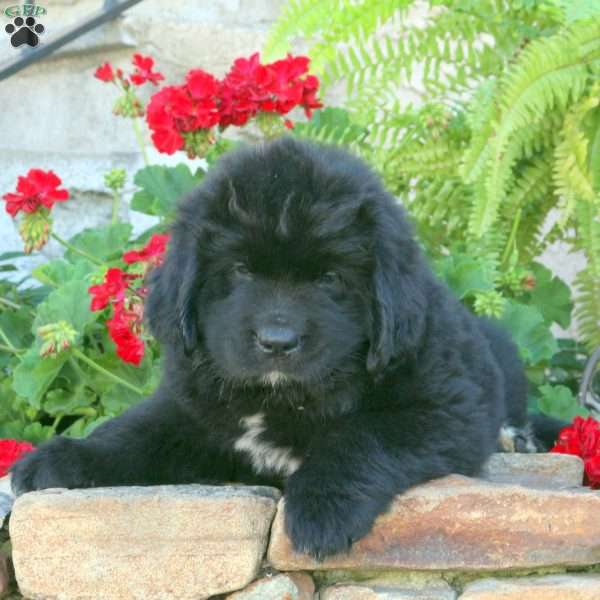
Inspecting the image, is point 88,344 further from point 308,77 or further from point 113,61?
point 113,61

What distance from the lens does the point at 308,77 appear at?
4066 millimetres

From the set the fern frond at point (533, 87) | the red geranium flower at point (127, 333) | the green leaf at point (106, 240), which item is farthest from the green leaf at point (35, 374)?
the fern frond at point (533, 87)

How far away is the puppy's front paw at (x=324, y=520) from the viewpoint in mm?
2539

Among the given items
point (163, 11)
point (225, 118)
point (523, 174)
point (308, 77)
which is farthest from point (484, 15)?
point (163, 11)

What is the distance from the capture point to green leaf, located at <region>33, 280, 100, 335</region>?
3.95 m

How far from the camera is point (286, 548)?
8.68 ft

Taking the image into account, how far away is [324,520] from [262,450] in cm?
51

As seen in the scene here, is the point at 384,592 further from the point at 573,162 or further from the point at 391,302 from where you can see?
the point at 573,162

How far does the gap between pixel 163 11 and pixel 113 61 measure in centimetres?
39

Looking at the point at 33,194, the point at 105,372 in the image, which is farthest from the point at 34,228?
the point at 105,372

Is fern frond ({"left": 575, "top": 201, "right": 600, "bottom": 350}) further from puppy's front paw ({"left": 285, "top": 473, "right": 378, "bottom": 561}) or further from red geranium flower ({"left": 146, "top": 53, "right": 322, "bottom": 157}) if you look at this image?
puppy's front paw ({"left": 285, "top": 473, "right": 378, "bottom": 561})

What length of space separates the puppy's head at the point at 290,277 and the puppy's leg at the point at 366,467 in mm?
167

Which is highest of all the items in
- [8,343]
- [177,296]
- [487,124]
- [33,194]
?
[487,124]

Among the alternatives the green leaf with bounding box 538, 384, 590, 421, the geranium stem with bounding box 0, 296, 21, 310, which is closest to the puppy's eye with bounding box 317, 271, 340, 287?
the green leaf with bounding box 538, 384, 590, 421
